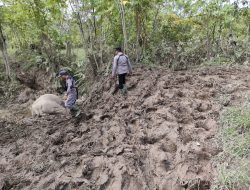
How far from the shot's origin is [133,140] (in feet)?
22.2

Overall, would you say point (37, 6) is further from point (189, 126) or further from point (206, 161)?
point (206, 161)

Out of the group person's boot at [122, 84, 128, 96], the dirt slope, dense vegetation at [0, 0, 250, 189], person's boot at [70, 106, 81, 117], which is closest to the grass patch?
the dirt slope

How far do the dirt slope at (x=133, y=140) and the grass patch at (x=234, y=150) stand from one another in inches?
8.4

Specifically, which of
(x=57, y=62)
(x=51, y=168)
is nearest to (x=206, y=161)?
(x=51, y=168)

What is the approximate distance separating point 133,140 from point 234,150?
218cm

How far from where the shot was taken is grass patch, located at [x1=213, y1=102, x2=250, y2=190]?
14.9 ft

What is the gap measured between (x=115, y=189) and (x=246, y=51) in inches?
410

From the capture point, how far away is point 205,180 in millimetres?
4965

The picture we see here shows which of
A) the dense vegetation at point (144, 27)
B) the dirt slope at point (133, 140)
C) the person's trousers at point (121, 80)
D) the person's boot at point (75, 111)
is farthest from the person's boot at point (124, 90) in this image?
the dense vegetation at point (144, 27)

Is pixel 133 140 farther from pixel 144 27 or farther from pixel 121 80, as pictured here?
pixel 144 27

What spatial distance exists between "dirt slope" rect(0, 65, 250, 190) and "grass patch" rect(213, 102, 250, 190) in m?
0.21

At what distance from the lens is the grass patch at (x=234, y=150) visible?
454 cm

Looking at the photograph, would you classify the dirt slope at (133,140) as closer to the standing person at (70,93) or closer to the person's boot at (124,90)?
the person's boot at (124,90)

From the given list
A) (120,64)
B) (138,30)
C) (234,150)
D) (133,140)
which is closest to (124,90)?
(120,64)
